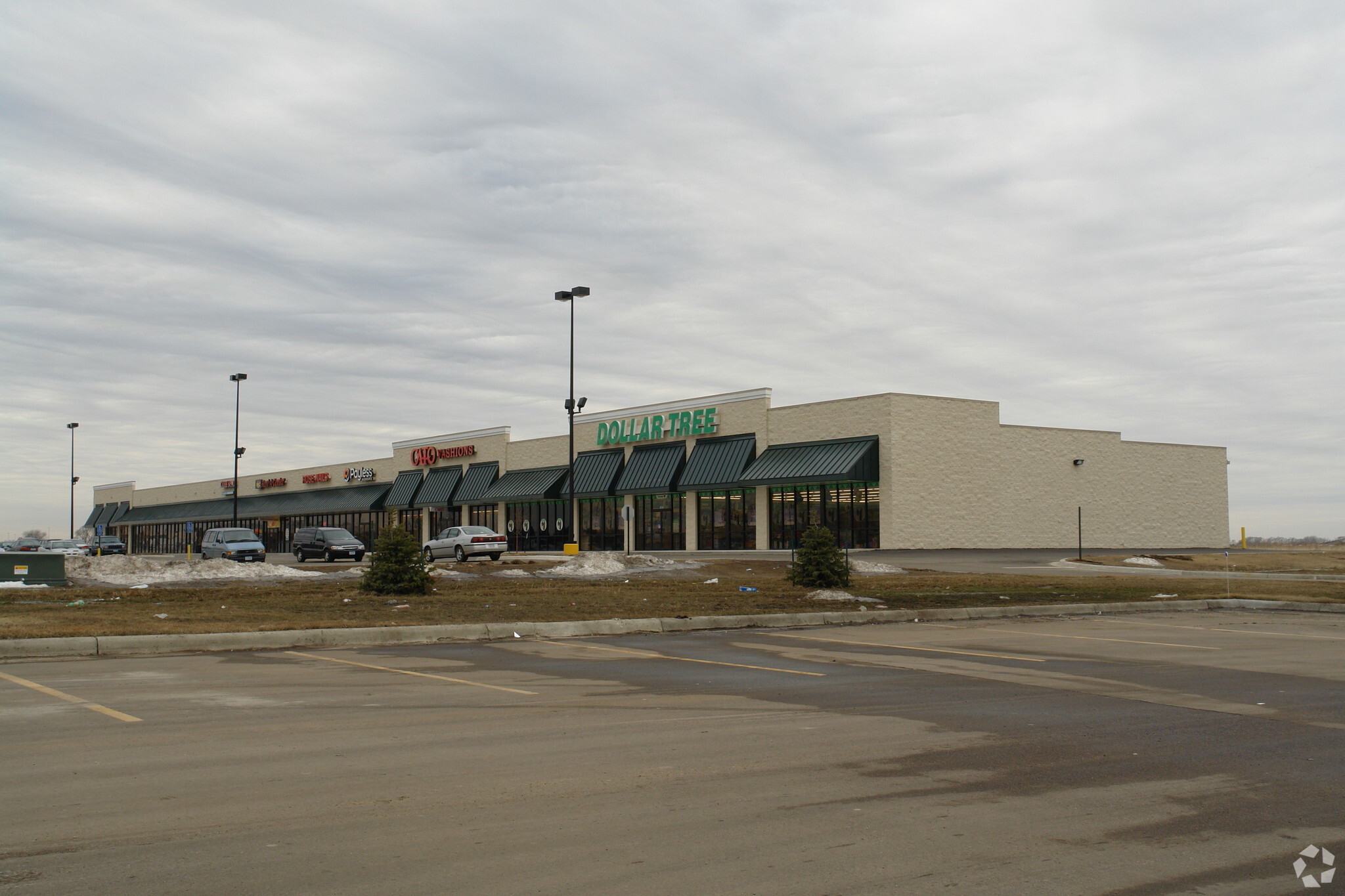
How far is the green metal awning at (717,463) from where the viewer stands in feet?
177

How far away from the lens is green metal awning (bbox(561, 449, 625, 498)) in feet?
203

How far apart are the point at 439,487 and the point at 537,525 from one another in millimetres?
11225

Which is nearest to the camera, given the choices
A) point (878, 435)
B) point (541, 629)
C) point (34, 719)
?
point (34, 719)

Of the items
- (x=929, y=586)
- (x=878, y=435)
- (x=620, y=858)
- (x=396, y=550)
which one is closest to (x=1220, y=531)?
(x=878, y=435)

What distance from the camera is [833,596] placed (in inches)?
856

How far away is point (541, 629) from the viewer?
16.1 metres

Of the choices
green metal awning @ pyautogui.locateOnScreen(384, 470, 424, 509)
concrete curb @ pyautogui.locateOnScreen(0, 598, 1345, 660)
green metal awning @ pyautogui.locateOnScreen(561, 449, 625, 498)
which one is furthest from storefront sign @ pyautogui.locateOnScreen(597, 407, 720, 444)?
concrete curb @ pyautogui.locateOnScreen(0, 598, 1345, 660)

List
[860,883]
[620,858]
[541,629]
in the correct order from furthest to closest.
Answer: [541,629] → [620,858] → [860,883]

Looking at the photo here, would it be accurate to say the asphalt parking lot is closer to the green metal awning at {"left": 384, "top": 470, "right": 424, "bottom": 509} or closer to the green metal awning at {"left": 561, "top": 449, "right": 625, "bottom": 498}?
the green metal awning at {"left": 561, "top": 449, "right": 625, "bottom": 498}

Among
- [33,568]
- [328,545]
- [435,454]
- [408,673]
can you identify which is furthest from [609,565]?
[435,454]

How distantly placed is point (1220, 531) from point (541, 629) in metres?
58.3

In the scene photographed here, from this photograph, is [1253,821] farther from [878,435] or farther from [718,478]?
[718,478]

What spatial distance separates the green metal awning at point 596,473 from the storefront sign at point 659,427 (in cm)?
87

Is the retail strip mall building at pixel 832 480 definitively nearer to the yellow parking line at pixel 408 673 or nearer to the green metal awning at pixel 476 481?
the green metal awning at pixel 476 481
